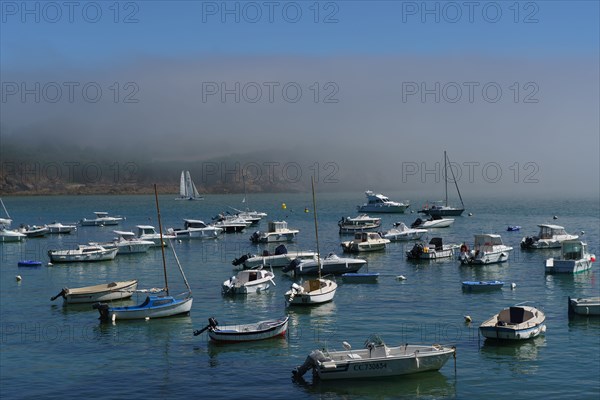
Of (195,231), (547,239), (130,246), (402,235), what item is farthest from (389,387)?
(195,231)

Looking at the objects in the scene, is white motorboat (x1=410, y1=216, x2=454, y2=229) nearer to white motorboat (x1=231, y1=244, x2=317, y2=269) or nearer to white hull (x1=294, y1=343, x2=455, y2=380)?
white motorboat (x1=231, y1=244, x2=317, y2=269)

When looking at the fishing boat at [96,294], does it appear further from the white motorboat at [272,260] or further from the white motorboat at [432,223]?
the white motorboat at [432,223]

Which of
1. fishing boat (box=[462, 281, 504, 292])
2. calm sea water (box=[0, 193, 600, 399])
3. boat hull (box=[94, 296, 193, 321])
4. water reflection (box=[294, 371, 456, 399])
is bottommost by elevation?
water reflection (box=[294, 371, 456, 399])

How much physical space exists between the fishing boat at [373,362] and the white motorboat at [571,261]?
38.0 metres

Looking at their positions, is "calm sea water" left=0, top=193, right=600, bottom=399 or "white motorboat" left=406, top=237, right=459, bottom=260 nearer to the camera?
"calm sea water" left=0, top=193, right=600, bottom=399

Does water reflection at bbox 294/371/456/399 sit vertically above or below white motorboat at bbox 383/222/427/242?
below

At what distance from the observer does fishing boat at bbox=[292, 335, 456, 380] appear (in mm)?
35625

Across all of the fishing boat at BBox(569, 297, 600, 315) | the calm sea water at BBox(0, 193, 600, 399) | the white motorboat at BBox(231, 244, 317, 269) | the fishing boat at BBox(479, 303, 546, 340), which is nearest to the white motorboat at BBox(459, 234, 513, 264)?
the calm sea water at BBox(0, 193, 600, 399)

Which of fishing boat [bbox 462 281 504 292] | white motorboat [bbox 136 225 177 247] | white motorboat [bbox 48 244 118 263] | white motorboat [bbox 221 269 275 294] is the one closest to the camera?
white motorboat [bbox 221 269 275 294]

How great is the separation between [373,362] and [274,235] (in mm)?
80731

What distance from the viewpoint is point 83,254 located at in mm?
89062

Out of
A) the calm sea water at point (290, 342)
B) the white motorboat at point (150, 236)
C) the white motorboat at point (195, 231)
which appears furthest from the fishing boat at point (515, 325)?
the white motorboat at point (195, 231)

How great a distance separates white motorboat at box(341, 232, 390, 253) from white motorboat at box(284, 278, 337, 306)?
39.5 m

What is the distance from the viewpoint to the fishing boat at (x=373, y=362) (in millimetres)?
35625
